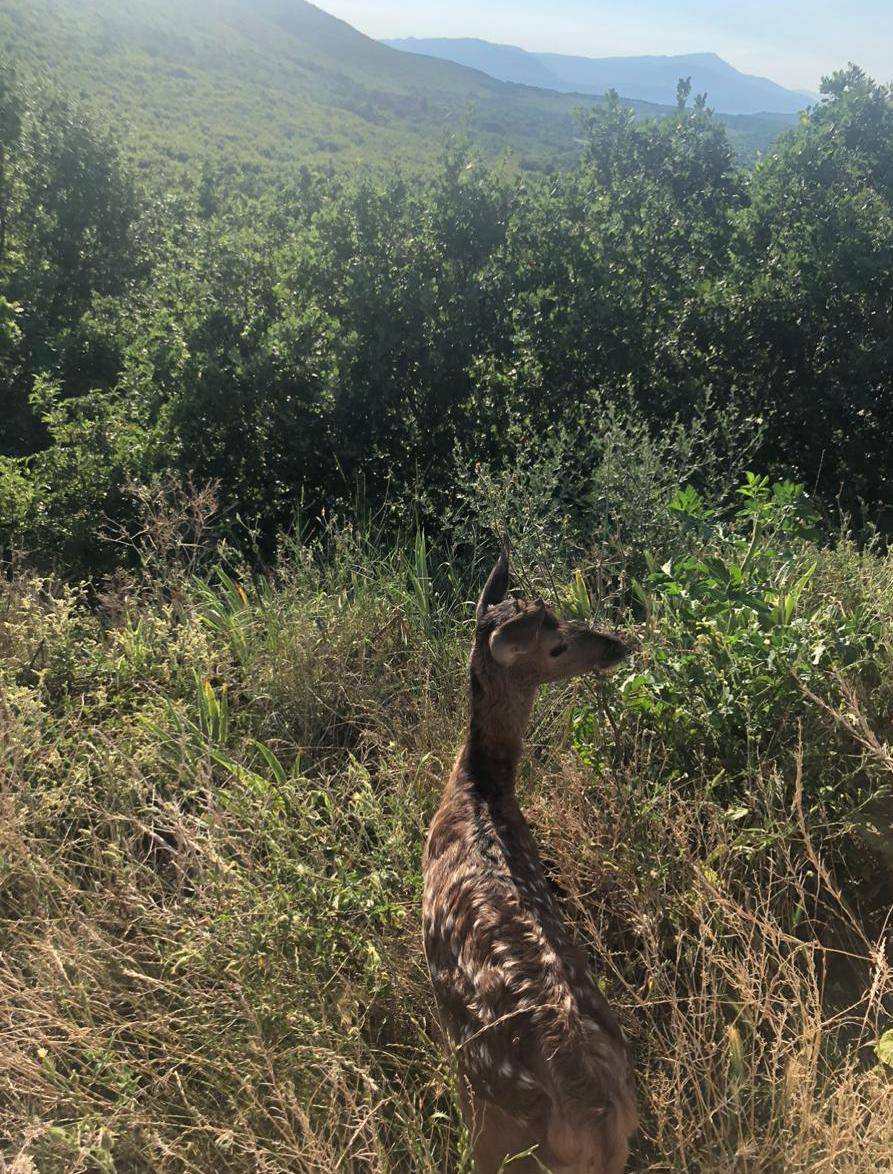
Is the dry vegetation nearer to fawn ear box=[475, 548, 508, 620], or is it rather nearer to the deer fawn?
the deer fawn

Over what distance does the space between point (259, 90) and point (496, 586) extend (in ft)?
203

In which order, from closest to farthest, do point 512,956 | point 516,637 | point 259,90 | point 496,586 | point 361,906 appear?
point 512,956 → point 516,637 → point 361,906 → point 496,586 → point 259,90

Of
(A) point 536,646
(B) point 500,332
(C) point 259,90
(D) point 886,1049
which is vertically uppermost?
(C) point 259,90

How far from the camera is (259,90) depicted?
53.4 meters

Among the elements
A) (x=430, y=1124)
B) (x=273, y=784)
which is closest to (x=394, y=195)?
(x=273, y=784)

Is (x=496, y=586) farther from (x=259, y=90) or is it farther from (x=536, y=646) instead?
(x=259, y=90)

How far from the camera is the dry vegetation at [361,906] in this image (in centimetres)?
251

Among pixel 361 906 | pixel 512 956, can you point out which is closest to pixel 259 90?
pixel 361 906

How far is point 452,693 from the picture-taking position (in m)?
4.44

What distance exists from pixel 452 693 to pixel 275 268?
4844mm

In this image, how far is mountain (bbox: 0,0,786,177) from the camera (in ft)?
108

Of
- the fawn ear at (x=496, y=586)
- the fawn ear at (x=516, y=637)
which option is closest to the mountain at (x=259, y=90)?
the fawn ear at (x=496, y=586)

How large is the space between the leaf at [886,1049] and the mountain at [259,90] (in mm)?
7572

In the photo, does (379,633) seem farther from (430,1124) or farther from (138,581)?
(430,1124)
